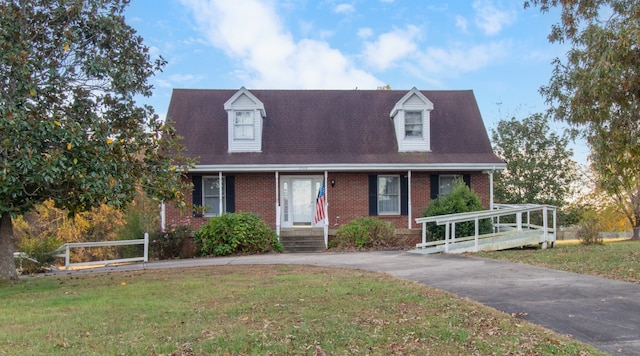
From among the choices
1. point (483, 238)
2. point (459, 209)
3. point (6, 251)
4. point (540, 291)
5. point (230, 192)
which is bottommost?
point (540, 291)

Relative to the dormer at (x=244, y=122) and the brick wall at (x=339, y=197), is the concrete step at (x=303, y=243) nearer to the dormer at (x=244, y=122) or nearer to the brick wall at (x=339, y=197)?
the brick wall at (x=339, y=197)

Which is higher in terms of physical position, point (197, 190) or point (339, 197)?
point (197, 190)

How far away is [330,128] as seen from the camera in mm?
20516

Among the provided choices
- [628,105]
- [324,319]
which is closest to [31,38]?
[324,319]

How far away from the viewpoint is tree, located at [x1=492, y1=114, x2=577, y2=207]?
24812 mm

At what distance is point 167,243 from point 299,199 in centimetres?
536

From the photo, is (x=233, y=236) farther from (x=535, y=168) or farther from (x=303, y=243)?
(x=535, y=168)

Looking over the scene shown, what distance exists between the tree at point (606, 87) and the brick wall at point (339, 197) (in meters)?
7.82

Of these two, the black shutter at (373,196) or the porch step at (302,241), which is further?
the black shutter at (373,196)

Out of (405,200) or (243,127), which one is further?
(243,127)

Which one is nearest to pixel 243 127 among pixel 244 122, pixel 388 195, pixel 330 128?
pixel 244 122

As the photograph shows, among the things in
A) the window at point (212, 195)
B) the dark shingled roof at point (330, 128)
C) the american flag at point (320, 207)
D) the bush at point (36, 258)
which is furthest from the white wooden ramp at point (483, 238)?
the bush at point (36, 258)

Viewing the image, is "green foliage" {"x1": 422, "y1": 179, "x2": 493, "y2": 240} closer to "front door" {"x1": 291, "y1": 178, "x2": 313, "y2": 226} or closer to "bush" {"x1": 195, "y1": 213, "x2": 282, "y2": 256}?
"front door" {"x1": 291, "y1": 178, "x2": 313, "y2": 226}

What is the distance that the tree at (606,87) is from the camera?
9484 mm
